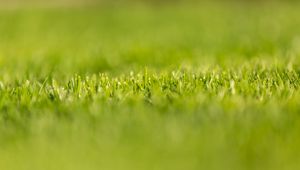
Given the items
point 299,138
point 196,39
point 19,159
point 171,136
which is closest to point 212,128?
point 171,136

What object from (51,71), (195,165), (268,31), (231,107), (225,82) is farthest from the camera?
(268,31)

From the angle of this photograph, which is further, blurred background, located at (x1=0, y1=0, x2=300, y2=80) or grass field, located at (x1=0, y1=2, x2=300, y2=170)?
blurred background, located at (x1=0, y1=0, x2=300, y2=80)

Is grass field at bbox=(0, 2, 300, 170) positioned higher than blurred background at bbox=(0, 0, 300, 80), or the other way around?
blurred background at bbox=(0, 0, 300, 80)

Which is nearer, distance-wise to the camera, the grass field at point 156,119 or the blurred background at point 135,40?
the grass field at point 156,119

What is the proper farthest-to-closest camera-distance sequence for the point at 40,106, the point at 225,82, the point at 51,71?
the point at 51,71 < the point at 225,82 < the point at 40,106

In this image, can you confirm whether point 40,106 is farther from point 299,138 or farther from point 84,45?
point 84,45

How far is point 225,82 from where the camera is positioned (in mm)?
3561

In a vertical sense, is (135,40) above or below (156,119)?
above

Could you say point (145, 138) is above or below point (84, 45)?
below

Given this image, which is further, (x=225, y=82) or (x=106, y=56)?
(x=106, y=56)

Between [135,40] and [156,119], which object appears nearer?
[156,119]

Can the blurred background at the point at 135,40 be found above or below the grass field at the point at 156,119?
above

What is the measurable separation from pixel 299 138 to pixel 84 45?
5509mm

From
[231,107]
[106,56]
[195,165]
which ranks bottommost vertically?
[195,165]
